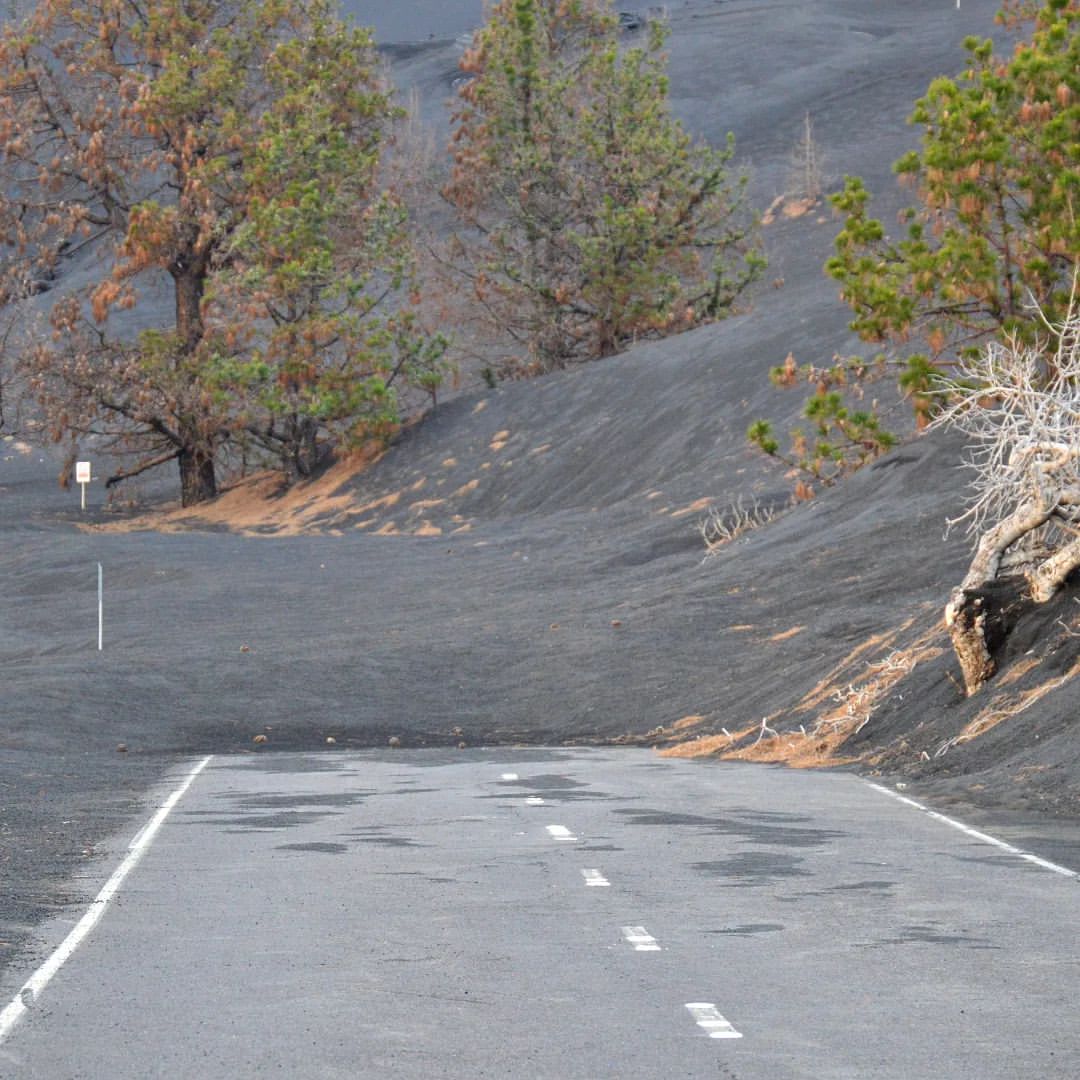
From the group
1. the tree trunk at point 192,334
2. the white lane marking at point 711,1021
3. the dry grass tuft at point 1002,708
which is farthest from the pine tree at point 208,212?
the white lane marking at point 711,1021

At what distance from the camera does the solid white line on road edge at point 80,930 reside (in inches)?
388

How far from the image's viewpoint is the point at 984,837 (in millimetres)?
17750

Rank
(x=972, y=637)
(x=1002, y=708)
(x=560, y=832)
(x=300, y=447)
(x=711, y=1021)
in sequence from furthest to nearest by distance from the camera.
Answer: (x=300, y=447)
(x=972, y=637)
(x=1002, y=708)
(x=560, y=832)
(x=711, y=1021)

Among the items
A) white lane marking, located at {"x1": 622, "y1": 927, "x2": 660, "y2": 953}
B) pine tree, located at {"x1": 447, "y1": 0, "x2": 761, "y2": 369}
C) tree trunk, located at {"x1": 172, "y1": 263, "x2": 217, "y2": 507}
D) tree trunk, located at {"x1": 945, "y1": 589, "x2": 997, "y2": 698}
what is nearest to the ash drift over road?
tree trunk, located at {"x1": 945, "y1": 589, "x2": 997, "y2": 698}

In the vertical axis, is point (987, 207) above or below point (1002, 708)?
above

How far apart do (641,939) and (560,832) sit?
6.11 meters

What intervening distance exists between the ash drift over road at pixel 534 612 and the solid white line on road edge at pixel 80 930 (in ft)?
1.24

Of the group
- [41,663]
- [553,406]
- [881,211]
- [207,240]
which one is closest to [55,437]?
[207,240]

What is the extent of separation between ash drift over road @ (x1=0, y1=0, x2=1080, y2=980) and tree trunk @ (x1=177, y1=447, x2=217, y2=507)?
4196 millimetres

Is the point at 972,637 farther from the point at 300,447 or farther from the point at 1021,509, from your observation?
the point at 300,447

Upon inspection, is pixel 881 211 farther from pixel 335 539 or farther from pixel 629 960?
pixel 629 960

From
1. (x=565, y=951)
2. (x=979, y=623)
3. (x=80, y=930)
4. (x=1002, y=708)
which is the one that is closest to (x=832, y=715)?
(x=979, y=623)

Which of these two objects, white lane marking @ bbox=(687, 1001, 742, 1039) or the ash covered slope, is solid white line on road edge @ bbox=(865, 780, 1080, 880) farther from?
white lane marking @ bbox=(687, 1001, 742, 1039)

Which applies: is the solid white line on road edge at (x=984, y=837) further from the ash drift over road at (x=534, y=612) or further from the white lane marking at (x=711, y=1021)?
the white lane marking at (x=711, y=1021)
